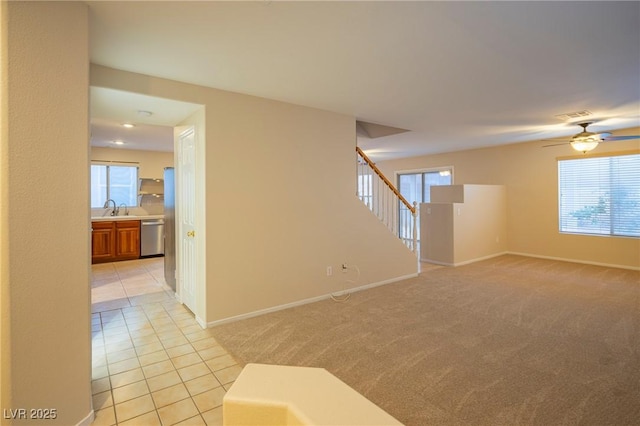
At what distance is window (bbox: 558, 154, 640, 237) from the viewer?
5695 millimetres

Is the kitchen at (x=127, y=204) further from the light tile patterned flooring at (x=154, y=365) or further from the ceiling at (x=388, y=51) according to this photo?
the ceiling at (x=388, y=51)

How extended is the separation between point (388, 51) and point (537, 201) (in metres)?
6.21

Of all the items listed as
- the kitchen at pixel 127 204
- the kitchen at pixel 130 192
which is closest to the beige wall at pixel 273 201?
the kitchen at pixel 130 192

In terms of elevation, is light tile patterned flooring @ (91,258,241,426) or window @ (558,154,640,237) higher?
window @ (558,154,640,237)

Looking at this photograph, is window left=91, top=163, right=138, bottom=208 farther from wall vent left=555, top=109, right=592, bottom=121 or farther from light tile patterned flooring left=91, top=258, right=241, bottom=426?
wall vent left=555, top=109, right=592, bottom=121

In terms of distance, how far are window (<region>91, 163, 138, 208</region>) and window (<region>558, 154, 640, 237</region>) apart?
9.86 m

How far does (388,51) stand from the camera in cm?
258

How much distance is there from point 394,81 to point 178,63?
2.12m

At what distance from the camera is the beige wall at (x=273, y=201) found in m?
3.37

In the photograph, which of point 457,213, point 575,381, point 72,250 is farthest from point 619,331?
point 72,250

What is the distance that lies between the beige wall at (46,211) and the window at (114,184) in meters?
6.42

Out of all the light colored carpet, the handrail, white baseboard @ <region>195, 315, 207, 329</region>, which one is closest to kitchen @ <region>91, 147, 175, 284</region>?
white baseboard @ <region>195, 315, 207, 329</region>

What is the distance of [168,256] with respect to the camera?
482 centimetres

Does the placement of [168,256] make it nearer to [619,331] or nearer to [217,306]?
[217,306]
